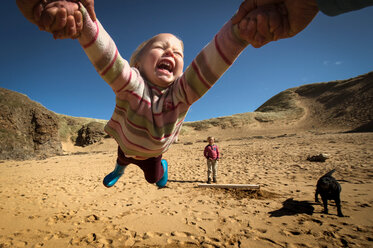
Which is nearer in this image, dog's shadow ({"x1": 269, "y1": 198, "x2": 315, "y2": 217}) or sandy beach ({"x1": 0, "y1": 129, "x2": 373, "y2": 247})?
sandy beach ({"x1": 0, "y1": 129, "x2": 373, "y2": 247})

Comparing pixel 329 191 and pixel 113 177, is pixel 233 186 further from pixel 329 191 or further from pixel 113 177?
pixel 113 177

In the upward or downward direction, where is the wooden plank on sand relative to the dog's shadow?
upward

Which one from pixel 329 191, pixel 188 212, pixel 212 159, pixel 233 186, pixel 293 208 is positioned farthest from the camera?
pixel 212 159

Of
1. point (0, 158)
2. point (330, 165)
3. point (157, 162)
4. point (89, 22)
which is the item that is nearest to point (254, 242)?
point (157, 162)

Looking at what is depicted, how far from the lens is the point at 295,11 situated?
2.05ft

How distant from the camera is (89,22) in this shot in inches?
28.2

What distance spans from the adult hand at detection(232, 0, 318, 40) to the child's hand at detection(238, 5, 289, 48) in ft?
0.03

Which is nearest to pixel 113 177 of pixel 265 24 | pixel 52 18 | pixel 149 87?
pixel 149 87

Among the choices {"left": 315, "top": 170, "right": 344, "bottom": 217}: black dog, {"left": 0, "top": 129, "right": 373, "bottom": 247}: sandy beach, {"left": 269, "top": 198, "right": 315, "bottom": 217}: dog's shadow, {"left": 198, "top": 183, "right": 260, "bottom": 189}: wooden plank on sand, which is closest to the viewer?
{"left": 0, "top": 129, "right": 373, "bottom": 247}: sandy beach

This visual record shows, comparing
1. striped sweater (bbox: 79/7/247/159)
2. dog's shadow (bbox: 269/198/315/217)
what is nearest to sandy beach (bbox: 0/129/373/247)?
dog's shadow (bbox: 269/198/315/217)

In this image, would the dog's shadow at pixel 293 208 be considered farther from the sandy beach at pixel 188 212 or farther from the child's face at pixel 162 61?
the child's face at pixel 162 61

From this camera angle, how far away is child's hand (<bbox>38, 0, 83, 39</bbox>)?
1.92 feet

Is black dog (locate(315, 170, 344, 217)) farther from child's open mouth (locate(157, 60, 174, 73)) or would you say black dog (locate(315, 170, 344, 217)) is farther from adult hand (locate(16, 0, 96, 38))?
adult hand (locate(16, 0, 96, 38))

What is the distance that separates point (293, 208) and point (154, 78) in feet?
15.5
